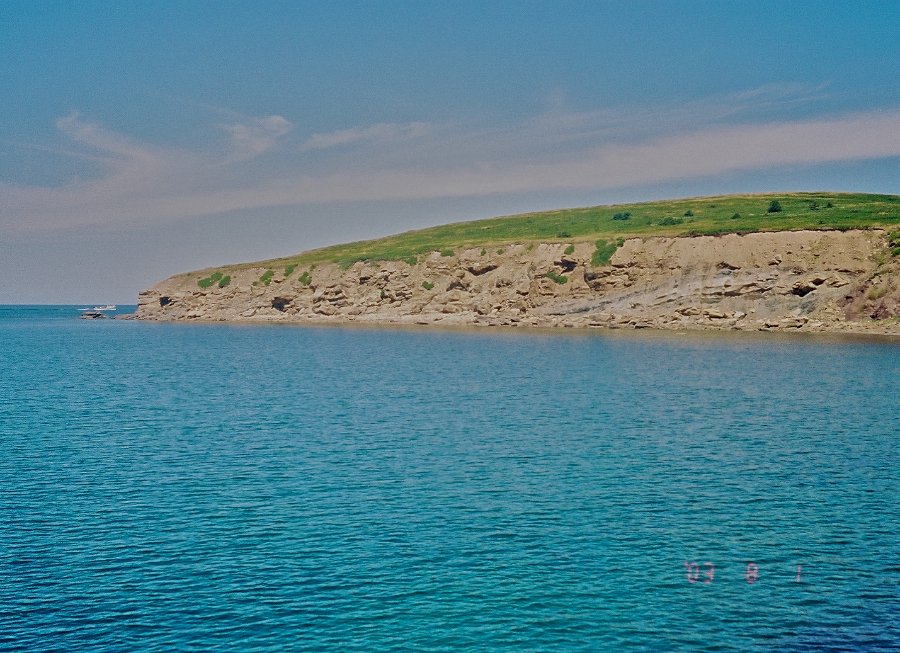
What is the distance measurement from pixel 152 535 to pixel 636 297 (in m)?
102

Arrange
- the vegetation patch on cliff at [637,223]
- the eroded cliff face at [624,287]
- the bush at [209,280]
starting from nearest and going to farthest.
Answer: the eroded cliff face at [624,287] → the vegetation patch on cliff at [637,223] → the bush at [209,280]

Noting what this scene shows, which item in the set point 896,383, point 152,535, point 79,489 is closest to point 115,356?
point 79,489

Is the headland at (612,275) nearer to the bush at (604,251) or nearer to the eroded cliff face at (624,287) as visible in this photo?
the eroded cliff face at (624,287)

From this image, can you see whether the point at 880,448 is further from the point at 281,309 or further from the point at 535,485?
the point at 281,309

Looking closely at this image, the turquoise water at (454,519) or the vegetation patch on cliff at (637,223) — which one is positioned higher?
the vegetation patch on cliff at (637,223)

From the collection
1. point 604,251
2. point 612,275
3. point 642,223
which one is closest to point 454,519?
point 612,275

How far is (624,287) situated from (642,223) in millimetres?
31081

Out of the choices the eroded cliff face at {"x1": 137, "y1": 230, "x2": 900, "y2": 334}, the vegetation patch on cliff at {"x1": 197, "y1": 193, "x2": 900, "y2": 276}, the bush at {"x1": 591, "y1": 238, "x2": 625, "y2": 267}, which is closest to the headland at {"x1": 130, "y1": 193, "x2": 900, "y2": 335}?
the eroded cliff face at {"x1": 137, "y1": 230, "x2": 900, "y2": 334}

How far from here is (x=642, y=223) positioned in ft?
489

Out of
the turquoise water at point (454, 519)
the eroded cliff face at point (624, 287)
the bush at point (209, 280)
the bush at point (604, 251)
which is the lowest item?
the turquoise water at point (454, 519)

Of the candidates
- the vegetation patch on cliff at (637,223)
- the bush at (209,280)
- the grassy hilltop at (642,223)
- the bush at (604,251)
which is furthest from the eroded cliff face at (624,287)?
the bush at (209,280)

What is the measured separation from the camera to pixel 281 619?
19125 millimetres

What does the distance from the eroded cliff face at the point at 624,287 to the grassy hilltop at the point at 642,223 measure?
4599 mm

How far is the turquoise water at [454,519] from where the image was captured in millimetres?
18984
